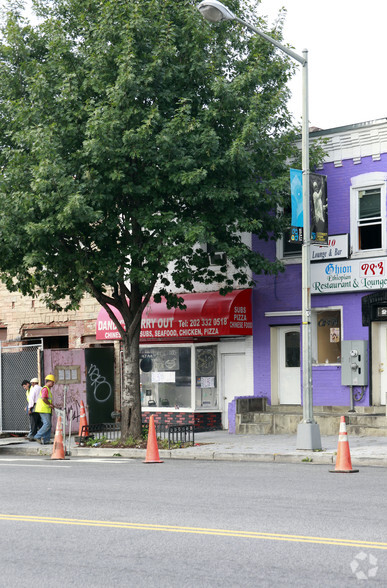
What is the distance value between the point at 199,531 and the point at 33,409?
14.2m

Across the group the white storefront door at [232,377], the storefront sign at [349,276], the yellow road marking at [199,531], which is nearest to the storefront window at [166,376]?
the white storefront door at [232,377]

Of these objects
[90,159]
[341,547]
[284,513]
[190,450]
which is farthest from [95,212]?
[341,547]

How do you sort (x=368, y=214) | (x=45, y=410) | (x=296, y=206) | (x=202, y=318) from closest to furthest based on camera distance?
1. (x=296, y=206)
2. (x=368, y=214)
3. (x=45, y=410)
4. (x=202, y=318)

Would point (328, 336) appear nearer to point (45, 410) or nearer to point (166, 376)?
point (166, 376)

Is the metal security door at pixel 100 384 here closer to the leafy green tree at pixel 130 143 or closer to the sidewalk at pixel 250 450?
the sidewalk at pixel 250 450

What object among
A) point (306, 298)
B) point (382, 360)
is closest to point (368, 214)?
point (382, 360)

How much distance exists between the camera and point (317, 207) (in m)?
17.4

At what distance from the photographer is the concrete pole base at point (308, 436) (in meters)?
16.5

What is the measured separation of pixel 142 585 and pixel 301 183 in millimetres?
12100

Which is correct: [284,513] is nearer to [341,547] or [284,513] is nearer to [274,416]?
[341,547]

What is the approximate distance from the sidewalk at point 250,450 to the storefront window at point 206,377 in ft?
6.19

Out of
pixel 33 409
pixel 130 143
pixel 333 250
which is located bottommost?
pixel 33 409

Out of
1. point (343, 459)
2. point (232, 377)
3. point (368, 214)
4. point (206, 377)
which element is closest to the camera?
point (343, 459)

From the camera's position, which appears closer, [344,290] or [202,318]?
[344,290]
